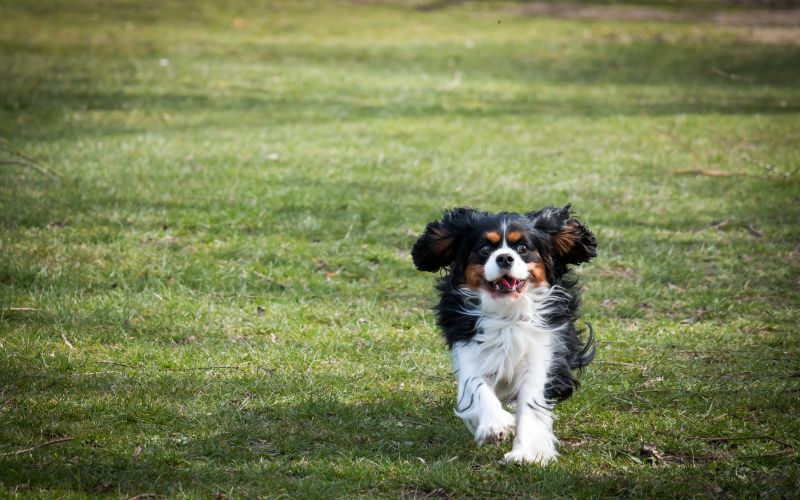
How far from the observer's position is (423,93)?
1661 cm

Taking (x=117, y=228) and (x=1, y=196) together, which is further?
(x=1, y=196)

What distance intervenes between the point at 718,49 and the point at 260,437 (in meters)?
19.7

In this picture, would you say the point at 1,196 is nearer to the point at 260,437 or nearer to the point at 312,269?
the point at 312,269

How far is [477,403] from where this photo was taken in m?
4.79

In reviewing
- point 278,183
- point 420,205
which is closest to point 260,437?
point 420,205

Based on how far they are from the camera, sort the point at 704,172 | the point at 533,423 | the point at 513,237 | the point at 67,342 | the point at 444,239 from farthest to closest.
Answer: the point at 704,172, the point at 67,342, the point at 444,239, the point at 513,237, the point at 533,423

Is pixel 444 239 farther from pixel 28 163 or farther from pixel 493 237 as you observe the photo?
pixel 28 163

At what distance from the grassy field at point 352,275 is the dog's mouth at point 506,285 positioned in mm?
722

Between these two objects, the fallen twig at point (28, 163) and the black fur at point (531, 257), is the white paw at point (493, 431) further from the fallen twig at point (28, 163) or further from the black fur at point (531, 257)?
the fallen twig at point (28, 163)

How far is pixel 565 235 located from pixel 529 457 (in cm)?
134

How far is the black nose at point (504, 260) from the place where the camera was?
4.87 metres

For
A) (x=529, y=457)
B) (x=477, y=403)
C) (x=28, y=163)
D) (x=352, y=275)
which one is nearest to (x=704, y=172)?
(x=352, y=275)

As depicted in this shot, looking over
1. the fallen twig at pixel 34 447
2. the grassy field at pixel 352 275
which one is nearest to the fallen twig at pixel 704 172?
the grassy field at pixel 352 275

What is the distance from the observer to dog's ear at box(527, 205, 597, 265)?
210 inches
